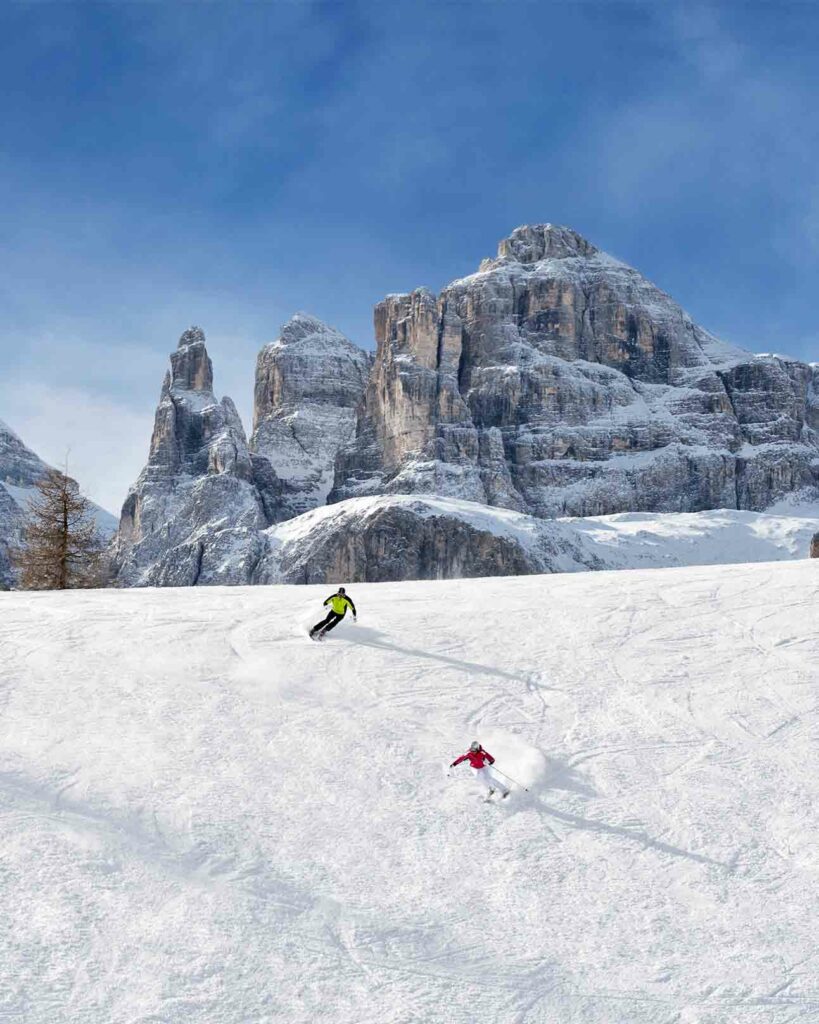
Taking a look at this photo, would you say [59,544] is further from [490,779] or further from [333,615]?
[490,779]

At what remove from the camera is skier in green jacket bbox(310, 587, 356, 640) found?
1783 cm

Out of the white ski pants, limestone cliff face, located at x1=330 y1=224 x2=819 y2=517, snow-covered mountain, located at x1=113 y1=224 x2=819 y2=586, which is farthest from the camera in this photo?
limestone cliff face, located at x1=330 y1=224 x2=819 y2=517

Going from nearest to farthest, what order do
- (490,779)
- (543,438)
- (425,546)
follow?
(490,779) → (425,546) → (543,438)

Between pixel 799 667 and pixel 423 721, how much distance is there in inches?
287

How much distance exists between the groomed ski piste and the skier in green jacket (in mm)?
295

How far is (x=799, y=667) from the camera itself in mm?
15797

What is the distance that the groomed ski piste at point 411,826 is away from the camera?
7.85 meters

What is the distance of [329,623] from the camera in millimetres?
17938

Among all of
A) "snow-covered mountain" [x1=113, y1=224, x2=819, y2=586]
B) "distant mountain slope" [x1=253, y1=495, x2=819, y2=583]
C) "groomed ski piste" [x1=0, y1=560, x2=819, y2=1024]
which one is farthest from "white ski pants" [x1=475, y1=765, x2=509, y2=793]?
"snow-covered mountain" [x1=113, y1=224, x2=819, y2=586]

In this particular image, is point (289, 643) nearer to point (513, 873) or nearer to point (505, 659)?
point (505, 659)

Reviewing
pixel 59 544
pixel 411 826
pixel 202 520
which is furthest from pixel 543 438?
pixel 411 826

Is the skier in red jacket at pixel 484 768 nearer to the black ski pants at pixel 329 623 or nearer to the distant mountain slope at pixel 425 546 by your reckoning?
the black ski pants at pixel 329 623

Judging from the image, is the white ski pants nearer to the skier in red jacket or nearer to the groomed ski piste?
the skier in red jacket

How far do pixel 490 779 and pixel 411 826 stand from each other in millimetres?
1338
